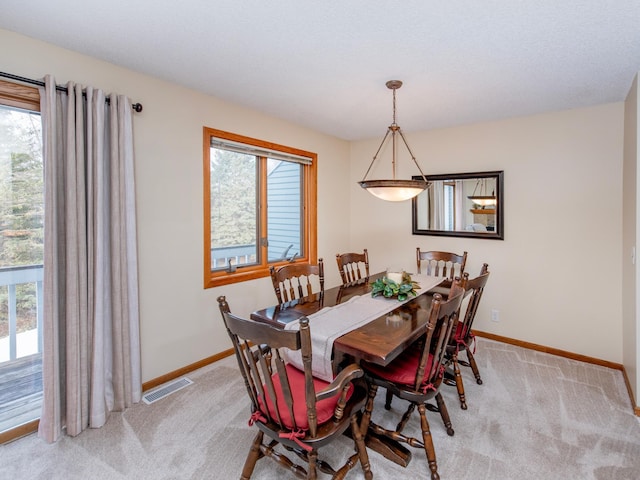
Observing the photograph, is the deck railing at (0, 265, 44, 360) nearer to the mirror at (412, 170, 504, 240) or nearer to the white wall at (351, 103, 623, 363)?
the mirror at (412, 170, 504, 240)

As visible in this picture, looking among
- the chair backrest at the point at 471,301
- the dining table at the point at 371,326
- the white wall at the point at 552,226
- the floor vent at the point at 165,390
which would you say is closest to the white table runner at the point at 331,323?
the dining table at the point at 371,326

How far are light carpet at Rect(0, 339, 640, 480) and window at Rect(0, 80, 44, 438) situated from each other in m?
0.28

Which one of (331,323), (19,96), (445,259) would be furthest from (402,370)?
(19,96)

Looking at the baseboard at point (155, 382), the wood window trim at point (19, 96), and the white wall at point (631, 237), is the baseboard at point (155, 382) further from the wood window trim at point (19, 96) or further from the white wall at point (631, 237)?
the white wall at point (631, 237)

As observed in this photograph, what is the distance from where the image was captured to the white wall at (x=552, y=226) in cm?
309

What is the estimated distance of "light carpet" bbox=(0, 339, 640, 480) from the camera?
72.6 inches

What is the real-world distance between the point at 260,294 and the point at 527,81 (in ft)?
9.57

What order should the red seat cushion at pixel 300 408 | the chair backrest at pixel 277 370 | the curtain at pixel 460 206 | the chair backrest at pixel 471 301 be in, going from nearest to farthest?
the chair backrest at pixel 277 370 → the red seat cushion at pixel 300 408 → the chair backrest at pixel 471 301 → the curtain at pixel 460 206

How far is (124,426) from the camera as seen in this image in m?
2.22

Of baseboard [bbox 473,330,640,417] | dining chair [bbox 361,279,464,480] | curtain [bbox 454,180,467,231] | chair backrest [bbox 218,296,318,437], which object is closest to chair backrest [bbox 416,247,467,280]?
curtain [bbox 454,180,467,231]

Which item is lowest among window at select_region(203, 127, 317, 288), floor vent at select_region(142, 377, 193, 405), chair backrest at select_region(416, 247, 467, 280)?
floor vent at select_region(142, 377, 193, 405)

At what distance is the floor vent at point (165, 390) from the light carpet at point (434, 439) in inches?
2.7

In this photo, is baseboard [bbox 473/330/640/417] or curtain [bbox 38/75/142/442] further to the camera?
baseboard [bbox 473/330/640/417]

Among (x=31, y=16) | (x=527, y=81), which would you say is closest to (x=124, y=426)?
(x=31, y=16)
